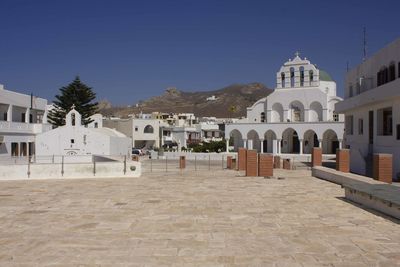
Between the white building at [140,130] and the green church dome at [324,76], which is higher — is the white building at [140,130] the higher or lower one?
the lower one

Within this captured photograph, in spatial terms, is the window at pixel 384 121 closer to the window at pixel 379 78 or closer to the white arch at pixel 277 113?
the window at pixel 379 78

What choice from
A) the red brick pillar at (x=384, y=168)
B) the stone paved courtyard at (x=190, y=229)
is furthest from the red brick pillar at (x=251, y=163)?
the red brick pillar at (x=384, y=168)

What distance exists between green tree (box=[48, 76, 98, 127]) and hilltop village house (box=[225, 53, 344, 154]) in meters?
21.6

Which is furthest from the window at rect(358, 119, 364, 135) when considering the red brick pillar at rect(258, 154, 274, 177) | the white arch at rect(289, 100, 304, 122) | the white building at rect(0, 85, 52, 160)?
the white building at rect(0, 85, 52, 160)

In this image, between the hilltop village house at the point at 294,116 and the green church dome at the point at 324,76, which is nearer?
the hilltop village house at the point at 294,116

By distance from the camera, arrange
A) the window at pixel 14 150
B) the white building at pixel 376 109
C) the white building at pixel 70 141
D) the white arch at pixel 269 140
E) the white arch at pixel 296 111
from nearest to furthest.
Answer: the white building at pixel 376 109
the white building at pixel 70 141
the window at pixel 14 150
the white arch at pixel 296 111
the white arch at pixel 269 140

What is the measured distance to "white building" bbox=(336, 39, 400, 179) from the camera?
22.0m

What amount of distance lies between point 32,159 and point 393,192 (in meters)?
17.1

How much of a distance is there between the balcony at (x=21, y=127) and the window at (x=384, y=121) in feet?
82.7

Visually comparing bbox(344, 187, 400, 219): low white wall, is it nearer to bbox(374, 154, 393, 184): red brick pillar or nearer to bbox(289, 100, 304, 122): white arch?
bbox(374, 154, 393, 184): red brick pillar

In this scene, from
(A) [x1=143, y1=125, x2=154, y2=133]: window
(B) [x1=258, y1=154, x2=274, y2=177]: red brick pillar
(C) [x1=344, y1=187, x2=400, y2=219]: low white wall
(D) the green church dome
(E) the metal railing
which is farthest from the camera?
(A) [x1=143, y1=125, x2=154, y2=133]: window

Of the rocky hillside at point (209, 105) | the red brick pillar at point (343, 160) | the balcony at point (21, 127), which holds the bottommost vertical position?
the red brick pillar at point (343, 160)

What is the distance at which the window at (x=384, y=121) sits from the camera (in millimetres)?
24402

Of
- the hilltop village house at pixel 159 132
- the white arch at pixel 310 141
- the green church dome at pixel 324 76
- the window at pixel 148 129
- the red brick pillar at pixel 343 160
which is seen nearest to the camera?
the red brick pillar at pixel 343 160
